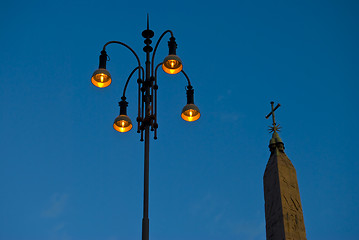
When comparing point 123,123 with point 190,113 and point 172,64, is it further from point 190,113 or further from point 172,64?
point 172,64

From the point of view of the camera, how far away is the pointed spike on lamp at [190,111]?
9.30m

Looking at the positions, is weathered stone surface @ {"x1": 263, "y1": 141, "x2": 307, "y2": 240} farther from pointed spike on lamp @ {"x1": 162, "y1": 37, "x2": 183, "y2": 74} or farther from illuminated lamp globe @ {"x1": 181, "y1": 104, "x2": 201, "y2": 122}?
pointed spike on lamp @ {"x1": 162, "y1": 37, "x2": 183, "y2": 74}

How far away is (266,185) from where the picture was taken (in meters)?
11.8

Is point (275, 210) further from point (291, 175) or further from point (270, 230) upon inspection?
point (291, 175)

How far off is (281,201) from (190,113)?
11.5 ft

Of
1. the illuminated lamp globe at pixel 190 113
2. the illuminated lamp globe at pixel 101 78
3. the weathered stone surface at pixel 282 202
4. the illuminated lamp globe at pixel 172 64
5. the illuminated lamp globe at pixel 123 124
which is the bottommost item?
the weathered stone surface at pixel 282 202

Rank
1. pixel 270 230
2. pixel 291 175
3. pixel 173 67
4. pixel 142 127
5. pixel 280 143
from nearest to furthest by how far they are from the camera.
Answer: pixel 142 127 → pixel 173 67 → pixel 270 230 → pixel 291 175 → pixel 280 143

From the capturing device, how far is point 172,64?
9219mm

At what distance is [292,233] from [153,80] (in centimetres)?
516

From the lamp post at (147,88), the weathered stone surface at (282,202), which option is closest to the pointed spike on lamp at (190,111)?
the lamp post at (147,88)

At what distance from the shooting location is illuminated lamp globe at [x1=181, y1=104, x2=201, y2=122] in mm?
9281

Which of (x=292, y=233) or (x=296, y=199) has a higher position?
(x=296, y=199)

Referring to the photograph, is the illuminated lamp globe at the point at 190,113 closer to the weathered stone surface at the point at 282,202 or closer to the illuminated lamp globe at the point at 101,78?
the illuminated lamp globe at the point at 101,78

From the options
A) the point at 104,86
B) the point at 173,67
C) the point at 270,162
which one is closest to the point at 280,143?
the point at 270,162
